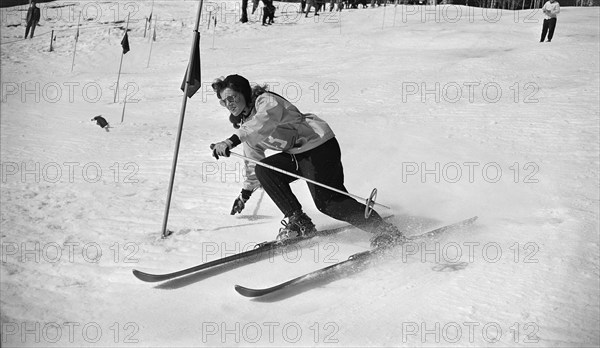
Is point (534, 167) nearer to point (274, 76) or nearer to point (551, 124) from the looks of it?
point (551, 124)

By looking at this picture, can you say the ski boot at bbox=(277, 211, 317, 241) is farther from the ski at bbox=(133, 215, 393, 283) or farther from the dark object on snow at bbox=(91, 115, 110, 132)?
the dark object on snow at bbox=(91, 115, 110, 132)

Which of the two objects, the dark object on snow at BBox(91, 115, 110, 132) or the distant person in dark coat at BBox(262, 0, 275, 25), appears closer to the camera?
the dark object on snow at BBox(91, 115, 110, 132)

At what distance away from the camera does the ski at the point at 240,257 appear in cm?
361

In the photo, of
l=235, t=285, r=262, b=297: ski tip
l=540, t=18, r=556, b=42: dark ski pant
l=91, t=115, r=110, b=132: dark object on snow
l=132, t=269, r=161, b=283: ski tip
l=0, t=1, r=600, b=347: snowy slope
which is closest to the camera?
l=0, t=1, r=600, b=347: snowy slope

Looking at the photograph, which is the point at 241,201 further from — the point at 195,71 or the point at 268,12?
the point at 268,12

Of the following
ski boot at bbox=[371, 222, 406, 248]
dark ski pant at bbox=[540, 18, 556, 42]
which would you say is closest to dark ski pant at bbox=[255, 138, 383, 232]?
ski boot at bbox=[371, 222, 406, 248]

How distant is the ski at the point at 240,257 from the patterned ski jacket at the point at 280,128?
0.66 meters

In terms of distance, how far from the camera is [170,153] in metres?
7.05

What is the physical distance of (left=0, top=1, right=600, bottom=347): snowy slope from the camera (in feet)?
10.3

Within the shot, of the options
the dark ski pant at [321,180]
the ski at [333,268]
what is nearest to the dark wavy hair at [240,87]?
the dark ski pant at [321,180]

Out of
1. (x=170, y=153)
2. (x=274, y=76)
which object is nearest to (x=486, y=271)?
(x=170, y=153)

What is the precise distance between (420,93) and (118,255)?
7622 mm

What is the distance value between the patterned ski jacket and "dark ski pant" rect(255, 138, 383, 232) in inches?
3.0

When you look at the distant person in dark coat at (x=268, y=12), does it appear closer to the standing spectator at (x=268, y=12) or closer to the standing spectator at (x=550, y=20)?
the standing spectator at (x=268, y=12)
